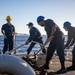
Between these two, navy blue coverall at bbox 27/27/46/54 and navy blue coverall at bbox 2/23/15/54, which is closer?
navy blue coverall at bbox 2/23/15/54

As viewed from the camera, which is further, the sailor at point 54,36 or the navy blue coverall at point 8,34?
the navy blue coverall at point 8,34

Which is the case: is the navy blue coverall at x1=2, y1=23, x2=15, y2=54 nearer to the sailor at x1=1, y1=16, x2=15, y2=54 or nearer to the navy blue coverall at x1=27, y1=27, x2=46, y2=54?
the sailor at x1=1, y1=16, x2=15, y2=54

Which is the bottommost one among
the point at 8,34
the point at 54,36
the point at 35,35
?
the point at 35,35

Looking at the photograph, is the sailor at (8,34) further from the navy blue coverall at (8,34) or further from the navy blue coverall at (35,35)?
the navy blue coverall at (35,35)

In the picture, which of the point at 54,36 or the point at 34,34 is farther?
the point at 34,34

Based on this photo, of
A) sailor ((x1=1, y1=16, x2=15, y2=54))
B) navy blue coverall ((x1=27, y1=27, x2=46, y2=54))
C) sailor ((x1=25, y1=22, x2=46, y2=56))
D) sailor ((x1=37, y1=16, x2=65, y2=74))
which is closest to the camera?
sailor ((x1=37, y1=16, x2=65, y2=74))

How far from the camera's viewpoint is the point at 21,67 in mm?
5453

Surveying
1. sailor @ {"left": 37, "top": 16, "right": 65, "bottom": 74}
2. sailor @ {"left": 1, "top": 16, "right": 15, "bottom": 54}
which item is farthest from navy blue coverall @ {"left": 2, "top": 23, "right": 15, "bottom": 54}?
sailor @ {"left": 37, "top": 16, "right": 65, "bottom": 74}

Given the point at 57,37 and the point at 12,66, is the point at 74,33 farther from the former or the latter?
the point at 12,66

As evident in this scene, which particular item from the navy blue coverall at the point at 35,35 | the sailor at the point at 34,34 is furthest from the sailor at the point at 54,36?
the navy blue coverall at the point at 35,35

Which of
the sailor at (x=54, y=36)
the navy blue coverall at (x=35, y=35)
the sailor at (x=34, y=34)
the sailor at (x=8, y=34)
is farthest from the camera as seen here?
the navy blue coverall at (x=35, y=35)

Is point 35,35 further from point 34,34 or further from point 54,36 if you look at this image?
point 54,36

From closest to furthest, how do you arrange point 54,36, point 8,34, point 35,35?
point 54,36
point 8,34
point 35,35

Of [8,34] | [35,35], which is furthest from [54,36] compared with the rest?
[35,35]
